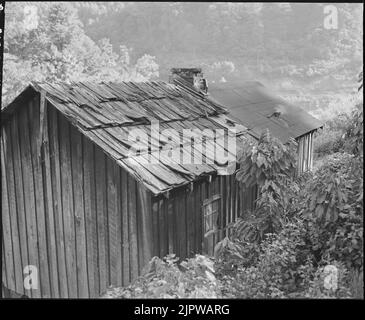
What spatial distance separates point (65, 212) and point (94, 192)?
3.24 ft

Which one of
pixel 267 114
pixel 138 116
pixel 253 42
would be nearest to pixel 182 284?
pixel 138 116

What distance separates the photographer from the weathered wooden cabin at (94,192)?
7.41 meters

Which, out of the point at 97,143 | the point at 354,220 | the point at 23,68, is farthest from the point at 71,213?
the point at 23,68

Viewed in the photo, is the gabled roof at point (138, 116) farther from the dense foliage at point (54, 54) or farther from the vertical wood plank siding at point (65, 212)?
the dense foliage at point (54, 54)

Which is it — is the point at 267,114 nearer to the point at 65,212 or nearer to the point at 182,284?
the point at 65,212

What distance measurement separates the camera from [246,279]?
6.50 m

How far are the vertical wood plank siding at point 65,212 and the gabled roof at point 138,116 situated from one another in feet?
1.47

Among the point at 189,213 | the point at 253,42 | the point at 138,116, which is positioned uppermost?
the point at 253,42

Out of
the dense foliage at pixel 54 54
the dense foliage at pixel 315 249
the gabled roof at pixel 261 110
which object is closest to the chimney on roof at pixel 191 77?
the gabled roof at pixel 261 110

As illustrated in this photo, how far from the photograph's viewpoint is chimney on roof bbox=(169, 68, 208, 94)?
484 inches

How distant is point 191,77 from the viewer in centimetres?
1227

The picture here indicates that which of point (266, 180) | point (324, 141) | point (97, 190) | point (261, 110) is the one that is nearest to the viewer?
point (266, 180)
